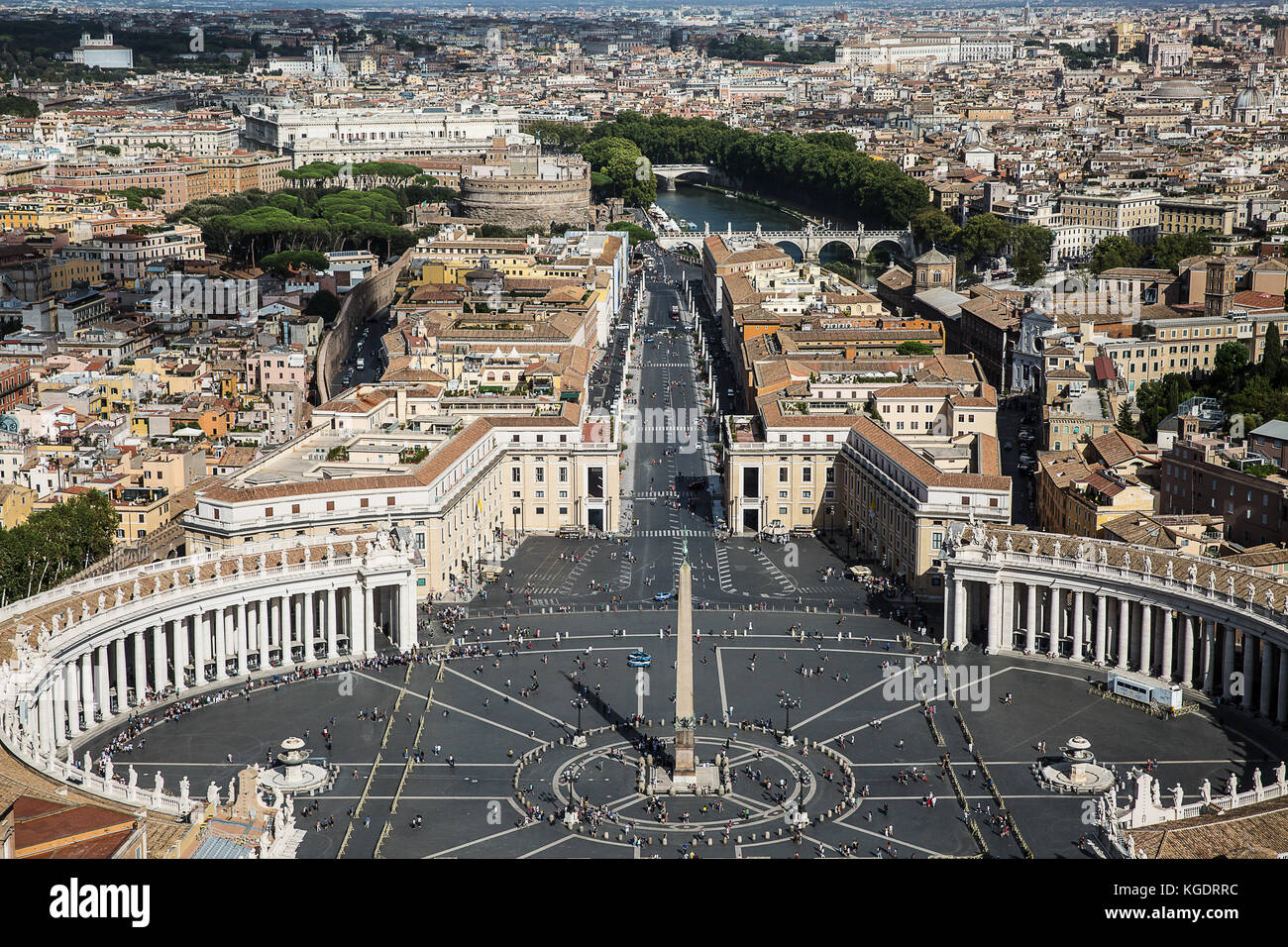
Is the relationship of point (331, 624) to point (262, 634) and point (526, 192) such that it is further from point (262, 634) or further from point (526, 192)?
point (526, 192)

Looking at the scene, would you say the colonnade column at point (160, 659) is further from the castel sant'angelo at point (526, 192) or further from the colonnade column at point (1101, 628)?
the castel sant'angelo at point (526, 192)

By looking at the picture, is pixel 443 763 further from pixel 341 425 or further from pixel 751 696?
pixel 341 425

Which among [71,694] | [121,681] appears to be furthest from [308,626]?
[71,694]

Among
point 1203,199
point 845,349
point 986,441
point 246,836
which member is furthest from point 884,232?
point 246,836

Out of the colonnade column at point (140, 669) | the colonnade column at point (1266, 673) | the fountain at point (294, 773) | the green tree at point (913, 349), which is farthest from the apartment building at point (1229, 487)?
the colonnade column at point (140, 669)

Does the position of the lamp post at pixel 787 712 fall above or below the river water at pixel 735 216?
below
